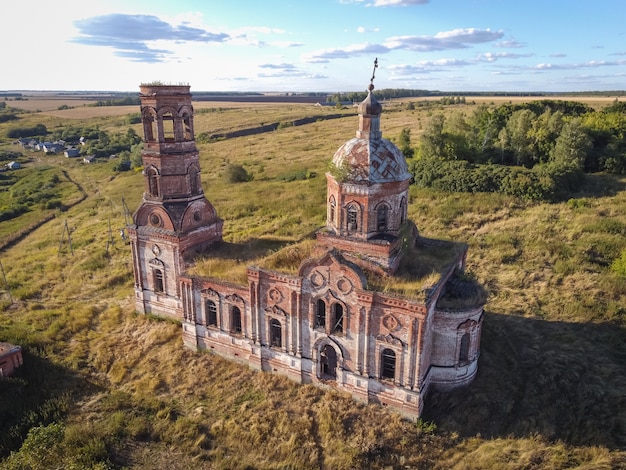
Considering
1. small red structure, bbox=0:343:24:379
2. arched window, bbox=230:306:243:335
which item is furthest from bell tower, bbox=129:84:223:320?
small red structure, bbox=0:343:24:379

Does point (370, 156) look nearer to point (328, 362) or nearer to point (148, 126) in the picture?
point (328, 362)

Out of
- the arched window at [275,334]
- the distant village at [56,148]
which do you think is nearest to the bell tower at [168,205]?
the arched window at [275,334]

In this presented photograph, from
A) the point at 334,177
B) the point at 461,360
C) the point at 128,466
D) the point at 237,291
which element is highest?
the point at 334,177

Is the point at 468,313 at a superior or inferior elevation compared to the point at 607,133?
inferior

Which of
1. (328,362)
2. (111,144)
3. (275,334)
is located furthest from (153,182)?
(111,144)

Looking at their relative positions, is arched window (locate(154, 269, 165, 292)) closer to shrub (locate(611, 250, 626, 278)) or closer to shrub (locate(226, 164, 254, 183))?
shrub (locate(611, 250, 626, 278))

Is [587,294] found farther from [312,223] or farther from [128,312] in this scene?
[128,312]

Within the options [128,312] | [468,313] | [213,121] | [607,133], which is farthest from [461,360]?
[213,121]

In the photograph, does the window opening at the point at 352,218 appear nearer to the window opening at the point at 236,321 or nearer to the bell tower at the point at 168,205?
the window opening at the point at 236,321
